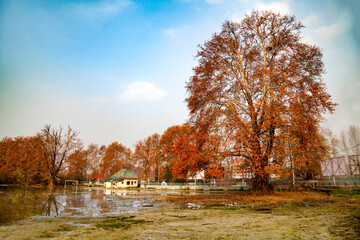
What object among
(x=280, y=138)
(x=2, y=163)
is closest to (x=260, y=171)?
(x=280, y=138)

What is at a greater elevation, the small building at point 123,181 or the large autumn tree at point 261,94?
the large autumn tree at point 261,94

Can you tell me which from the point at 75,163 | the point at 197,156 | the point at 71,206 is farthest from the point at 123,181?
the point at 71,206

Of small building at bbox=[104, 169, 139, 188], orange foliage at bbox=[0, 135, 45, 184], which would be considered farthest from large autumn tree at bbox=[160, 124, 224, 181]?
orange foliage at bbox=[0, 135, 45, 184]

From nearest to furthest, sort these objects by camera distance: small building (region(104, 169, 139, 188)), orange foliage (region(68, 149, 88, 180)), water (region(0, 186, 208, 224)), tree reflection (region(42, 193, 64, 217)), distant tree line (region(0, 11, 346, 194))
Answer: water (region(0, 186, 208, 224)) → tree reflection (region(42, 193, 64, 217)) → distant tree line (region(0, 11, 346, 194)) → orange foliage (region(68, 149, 88, 180)) → small building (region(104, 169, 139, 188))

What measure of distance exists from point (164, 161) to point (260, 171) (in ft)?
156

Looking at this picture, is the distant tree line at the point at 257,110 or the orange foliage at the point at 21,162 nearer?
the distant tree line at the point at 257,110

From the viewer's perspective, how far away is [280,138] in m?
14.4

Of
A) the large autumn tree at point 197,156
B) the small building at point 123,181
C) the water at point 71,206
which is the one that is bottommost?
the small building at point 123,181

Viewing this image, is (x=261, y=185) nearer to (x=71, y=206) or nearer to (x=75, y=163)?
(x=71, y=206)

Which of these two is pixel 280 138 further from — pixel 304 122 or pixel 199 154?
pixel 199 154

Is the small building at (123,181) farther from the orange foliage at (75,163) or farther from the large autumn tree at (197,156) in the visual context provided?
the large autumn tree at (197,156)

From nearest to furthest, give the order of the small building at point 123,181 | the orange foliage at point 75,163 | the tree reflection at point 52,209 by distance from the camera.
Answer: the tree reflection at point 52,209
the orange foliage at point 75,163
the small building at point 123,181

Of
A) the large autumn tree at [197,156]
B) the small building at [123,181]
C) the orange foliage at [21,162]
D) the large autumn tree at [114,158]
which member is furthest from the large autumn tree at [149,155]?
the large autumn tree at [197,156]

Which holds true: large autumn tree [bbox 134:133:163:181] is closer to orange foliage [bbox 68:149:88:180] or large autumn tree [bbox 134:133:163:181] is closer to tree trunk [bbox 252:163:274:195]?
orange foliage [bbox 68:149:88:180]
